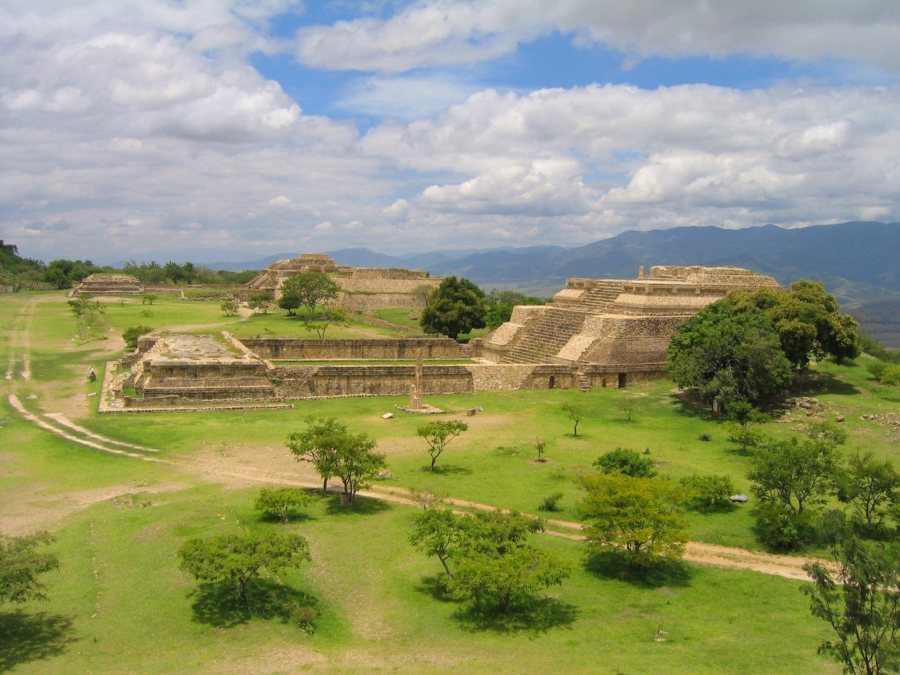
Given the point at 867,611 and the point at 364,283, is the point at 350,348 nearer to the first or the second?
the point at 364,283

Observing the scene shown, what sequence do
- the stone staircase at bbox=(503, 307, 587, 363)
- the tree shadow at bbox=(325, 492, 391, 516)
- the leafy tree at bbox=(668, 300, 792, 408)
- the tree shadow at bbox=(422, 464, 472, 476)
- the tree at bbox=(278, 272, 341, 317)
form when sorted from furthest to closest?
1. the tree at bbox=(278, 272, 341, 317)
2. the stone staircase at bbox=(503, 307, 587, 363)
3. the leafy tree at bbox=(668, 300, 792, 408)
4. the tree shadow at bbox=(422, 464, 472, 476)
5. the tree shadow at bbox=(325, 492, 391, 516)

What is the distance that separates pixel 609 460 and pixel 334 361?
2017 cm

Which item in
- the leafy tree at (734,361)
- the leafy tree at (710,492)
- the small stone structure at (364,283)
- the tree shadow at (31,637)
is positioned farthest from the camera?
the small stone structure at (364,283)

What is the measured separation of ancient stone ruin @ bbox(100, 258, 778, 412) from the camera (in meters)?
27.9

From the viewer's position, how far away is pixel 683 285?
38.1 meters

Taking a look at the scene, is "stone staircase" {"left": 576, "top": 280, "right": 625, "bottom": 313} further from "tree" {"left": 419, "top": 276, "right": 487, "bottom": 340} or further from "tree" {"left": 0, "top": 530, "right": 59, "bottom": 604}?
"tree" {"left": 0, "top": 530, "right": 59, "bottom": 604}

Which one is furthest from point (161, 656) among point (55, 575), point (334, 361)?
point (334, 361)

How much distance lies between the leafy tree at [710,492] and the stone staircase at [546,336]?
1771 cm

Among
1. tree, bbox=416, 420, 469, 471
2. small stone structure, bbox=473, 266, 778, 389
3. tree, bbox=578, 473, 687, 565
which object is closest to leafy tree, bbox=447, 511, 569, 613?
tree, bbox=578, 473, 687, 565

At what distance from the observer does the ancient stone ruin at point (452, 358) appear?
27859 millimetres

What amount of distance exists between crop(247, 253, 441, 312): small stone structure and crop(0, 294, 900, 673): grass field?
35.2 m

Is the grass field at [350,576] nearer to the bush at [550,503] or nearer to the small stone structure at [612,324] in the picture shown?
the bush at [550,503]

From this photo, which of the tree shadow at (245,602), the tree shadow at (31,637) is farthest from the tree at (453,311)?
the tree shadow at (31,637)

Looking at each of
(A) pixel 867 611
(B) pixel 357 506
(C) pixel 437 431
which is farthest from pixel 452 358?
(A) pixel 867 611
